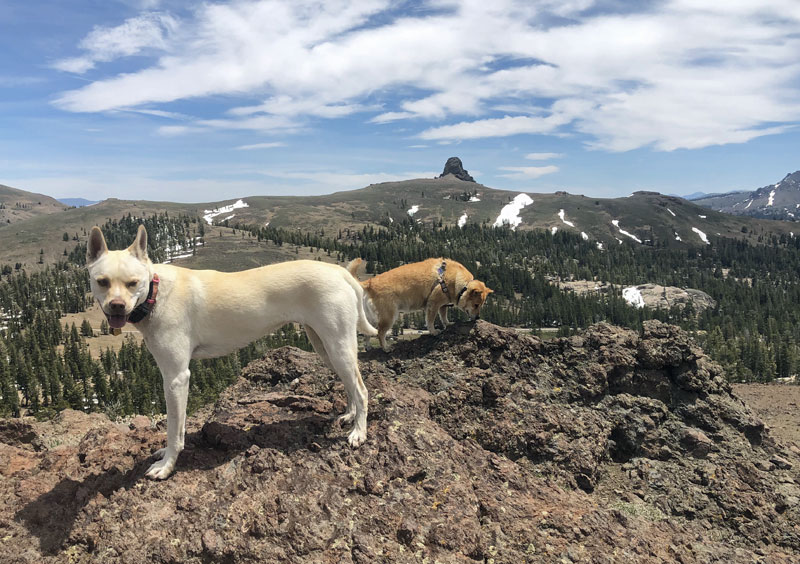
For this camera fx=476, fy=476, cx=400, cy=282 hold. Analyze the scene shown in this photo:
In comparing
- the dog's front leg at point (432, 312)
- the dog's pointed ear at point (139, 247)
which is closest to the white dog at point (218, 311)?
the dog's pointed ear at point (139, 247)

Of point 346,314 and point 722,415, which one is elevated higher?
point 346,314

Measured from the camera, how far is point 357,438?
7367mm

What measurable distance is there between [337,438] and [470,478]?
2145 millimetres

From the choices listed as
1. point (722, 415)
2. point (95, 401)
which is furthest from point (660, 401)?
point (95, 401)

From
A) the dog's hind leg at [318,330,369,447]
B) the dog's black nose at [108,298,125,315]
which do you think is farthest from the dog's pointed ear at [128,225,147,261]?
the dog's hind leg at [318,330,369,447]

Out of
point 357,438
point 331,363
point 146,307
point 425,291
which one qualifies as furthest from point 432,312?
point 146,307

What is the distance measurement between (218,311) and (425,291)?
21.8ft

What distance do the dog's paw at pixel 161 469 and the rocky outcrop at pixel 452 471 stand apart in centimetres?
11

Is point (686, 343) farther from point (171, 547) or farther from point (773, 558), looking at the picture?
point (171, 547)

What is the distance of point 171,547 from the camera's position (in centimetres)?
569

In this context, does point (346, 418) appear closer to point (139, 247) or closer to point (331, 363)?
point (331, 363)

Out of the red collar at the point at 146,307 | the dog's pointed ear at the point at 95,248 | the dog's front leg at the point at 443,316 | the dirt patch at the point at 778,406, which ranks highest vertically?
the dog's pointed ear at the point at 95,248

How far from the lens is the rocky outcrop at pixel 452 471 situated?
5.88 metres

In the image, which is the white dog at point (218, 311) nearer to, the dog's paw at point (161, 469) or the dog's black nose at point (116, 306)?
the dog's paw at point (161, 469)
